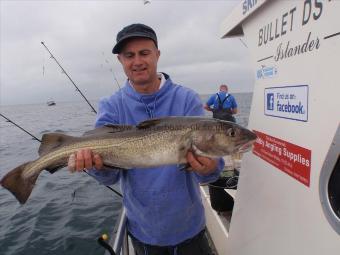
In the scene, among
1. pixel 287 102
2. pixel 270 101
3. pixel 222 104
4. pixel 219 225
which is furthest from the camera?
pixel 222 104

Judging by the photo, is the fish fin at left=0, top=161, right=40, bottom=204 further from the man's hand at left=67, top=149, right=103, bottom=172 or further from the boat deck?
the boat deck

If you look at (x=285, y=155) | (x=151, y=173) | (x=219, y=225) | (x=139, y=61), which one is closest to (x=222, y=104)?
(x=219, y=225)

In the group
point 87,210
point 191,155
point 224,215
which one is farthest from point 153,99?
point 87,210

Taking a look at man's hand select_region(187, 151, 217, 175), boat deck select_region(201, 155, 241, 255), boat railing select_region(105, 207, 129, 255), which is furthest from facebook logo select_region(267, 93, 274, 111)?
boat deck select_region(201, 155, 241, 255)

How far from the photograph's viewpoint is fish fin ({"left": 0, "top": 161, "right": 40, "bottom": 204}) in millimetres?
3418

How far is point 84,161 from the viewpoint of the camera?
316 centimetres

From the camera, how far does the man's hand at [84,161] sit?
3.15 m

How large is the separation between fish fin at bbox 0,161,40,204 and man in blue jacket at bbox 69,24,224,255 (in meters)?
0.61

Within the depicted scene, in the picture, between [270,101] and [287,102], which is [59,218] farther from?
[287,102]

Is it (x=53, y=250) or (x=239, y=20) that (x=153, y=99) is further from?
(x=53, y=250)

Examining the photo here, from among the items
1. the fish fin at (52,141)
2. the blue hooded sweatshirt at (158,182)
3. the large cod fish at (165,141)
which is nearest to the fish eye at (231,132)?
the large cod fish at (165,141)

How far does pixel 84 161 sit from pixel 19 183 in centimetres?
84

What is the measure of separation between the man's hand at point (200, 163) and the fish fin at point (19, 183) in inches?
65.5

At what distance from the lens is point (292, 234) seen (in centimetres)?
242
